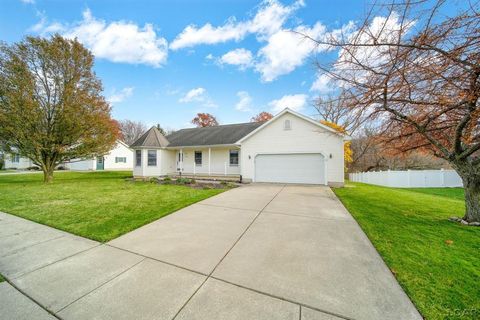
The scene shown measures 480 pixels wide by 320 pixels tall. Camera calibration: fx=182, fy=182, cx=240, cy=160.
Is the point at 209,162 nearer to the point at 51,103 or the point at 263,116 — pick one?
the point at 51,103

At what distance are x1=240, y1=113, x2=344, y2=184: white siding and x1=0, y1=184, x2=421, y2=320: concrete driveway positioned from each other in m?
7.64

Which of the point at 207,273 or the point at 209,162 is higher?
the point at 209,162

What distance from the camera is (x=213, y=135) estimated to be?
55.0ft

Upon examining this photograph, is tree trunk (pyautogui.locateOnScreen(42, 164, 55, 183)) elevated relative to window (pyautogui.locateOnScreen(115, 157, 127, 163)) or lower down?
lower down

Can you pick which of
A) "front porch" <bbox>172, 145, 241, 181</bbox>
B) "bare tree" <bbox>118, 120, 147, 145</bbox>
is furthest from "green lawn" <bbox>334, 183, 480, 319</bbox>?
"bare tree" <bbox>118, 120, 147, 145</bbox>

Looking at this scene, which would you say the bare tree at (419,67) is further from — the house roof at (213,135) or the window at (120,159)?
the window at (120,159)

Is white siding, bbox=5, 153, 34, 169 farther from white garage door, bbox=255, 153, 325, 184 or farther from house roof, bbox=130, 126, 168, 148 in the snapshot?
white garage door, bbox=255, 153, 325, 184

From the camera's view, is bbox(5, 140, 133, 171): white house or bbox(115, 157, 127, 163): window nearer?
bbox(5, 140, 133, 171): white house

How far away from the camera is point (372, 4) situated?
3105 millimetres

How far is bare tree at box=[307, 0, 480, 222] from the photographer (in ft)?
9.25

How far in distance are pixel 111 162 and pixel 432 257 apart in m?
35.4

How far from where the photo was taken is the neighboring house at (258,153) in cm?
1163

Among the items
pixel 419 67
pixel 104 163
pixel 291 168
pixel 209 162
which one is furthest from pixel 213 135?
pixel 104 163

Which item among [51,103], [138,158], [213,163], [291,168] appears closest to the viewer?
[291,168]
